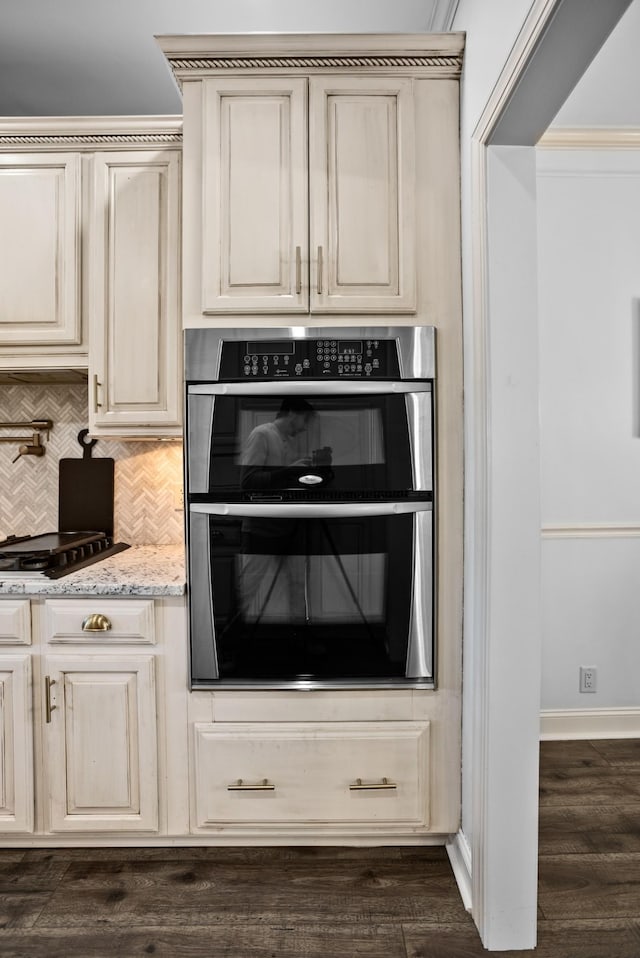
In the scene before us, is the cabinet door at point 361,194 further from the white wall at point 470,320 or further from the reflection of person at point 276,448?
the reflection of person at point 276,448

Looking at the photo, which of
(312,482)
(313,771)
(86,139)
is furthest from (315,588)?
(86,139)

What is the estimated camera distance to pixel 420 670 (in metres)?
1.95

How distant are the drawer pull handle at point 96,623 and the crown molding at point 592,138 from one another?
2.65 m

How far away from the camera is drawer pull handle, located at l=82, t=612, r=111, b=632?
194 cm

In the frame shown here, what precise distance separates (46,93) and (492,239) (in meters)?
2.11

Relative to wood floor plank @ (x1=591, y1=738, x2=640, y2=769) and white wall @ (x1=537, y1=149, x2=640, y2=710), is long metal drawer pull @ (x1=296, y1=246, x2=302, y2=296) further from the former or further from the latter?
wood floor plank @ (x1=591, y1=738, x2=640, y2=769)

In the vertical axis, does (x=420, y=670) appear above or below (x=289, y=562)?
below

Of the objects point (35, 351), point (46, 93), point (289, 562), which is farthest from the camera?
point (46, 93)

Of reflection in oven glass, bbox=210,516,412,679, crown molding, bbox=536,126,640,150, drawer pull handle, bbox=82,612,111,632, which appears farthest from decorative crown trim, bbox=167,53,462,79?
drawer pull handle, bbox=82,612,111,632

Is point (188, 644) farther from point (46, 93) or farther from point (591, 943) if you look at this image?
point (46, 93)

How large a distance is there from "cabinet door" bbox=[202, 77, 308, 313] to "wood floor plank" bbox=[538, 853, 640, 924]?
74.4 inches

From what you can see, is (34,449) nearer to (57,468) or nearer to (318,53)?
(57,468)

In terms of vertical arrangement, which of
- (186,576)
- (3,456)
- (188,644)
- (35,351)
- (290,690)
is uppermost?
(35,351)

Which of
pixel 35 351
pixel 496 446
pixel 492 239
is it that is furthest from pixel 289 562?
pixel 35 351
